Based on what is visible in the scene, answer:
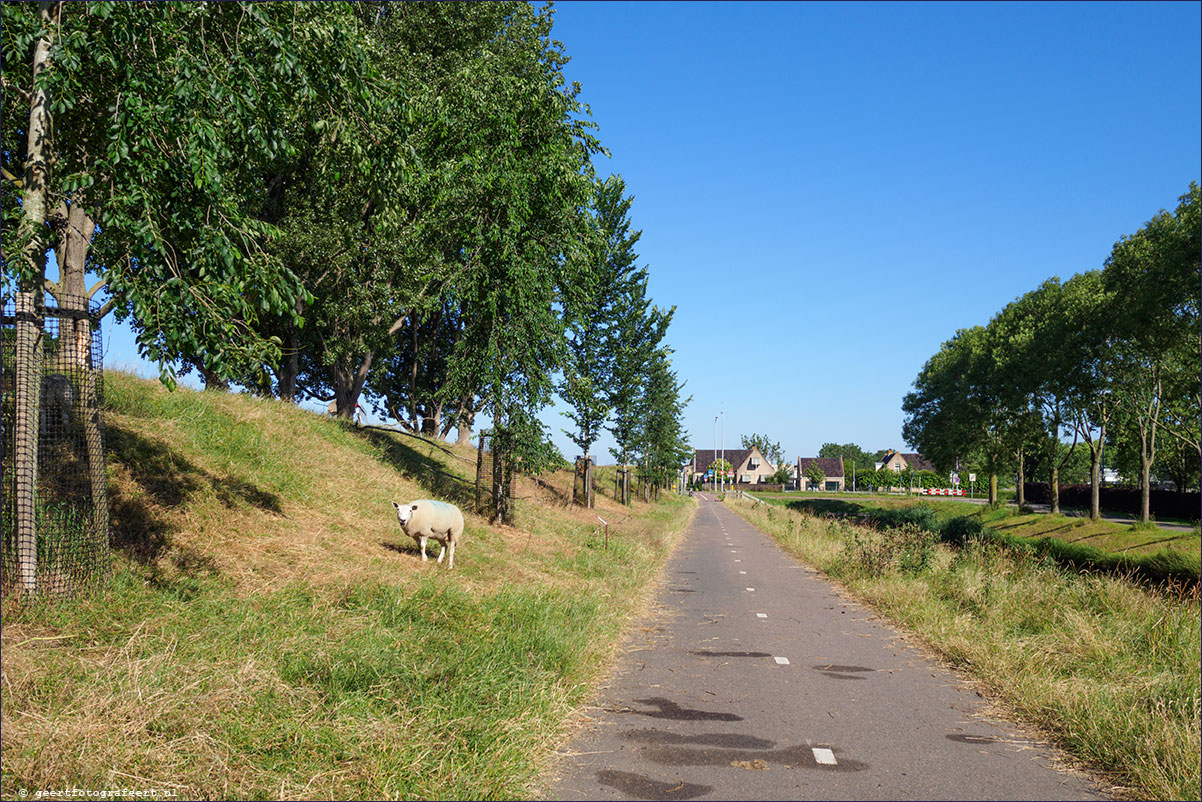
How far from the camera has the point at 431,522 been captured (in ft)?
41.1

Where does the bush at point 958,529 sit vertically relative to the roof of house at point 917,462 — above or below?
below

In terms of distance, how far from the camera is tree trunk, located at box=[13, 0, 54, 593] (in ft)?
21.9

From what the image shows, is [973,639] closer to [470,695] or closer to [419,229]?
[470,695]

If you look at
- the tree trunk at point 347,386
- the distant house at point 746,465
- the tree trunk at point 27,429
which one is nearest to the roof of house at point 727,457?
the distant house at point 746,465

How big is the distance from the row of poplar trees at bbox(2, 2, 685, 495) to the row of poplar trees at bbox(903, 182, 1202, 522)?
67.3 feet

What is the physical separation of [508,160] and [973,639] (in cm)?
1381

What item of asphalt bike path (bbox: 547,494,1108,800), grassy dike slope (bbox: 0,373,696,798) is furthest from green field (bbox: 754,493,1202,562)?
grassy dike slope (bbox: 0,373,696,798)

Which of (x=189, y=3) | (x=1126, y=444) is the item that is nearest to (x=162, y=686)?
(x=189, y=3)

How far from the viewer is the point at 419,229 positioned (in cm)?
1902

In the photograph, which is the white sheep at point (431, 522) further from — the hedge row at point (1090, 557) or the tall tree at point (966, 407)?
the tall tree at point (966, 407)

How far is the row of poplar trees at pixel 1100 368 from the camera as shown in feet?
91.7

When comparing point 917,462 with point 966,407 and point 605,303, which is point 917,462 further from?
point 605,303

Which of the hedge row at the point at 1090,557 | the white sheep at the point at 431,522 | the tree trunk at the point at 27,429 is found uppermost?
the tree trunk at the point at 27,429

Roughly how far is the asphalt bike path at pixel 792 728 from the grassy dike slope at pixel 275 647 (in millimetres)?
578
